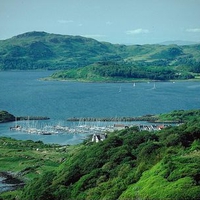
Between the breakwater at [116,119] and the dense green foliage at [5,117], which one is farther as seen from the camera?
the dense green foliage at [5,117]

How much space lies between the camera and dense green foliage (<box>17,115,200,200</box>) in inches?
621

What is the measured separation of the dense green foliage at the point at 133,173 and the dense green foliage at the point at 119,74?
4481 inches

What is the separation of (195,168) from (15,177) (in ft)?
71.6

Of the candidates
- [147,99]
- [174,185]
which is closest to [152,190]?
[174,185]

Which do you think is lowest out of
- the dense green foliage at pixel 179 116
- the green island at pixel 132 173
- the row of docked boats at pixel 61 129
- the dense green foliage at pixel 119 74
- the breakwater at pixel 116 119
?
the row of docked boats at pixel 61 129

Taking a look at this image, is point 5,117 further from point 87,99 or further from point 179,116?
point 179,116

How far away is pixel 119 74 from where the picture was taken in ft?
470

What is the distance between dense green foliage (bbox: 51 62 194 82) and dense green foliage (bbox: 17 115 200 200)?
373 ft

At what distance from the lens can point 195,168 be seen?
16.5 meters

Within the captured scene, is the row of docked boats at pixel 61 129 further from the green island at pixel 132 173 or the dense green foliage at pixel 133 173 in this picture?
the dense green foliage at pixel 133 173

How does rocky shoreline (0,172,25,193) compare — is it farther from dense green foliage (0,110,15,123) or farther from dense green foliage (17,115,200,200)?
dense green foliage (0,110,15,123)

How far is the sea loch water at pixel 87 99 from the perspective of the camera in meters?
78.8

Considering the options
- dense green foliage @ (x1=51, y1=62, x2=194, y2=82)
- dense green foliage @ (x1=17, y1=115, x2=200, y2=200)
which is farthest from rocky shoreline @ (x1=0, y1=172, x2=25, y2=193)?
dense green foliage @ (x1=51, y1=62, x2=194, y2=82)

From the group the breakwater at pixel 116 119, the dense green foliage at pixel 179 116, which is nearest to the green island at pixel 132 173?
the dense green foliage at pixel 179 116
